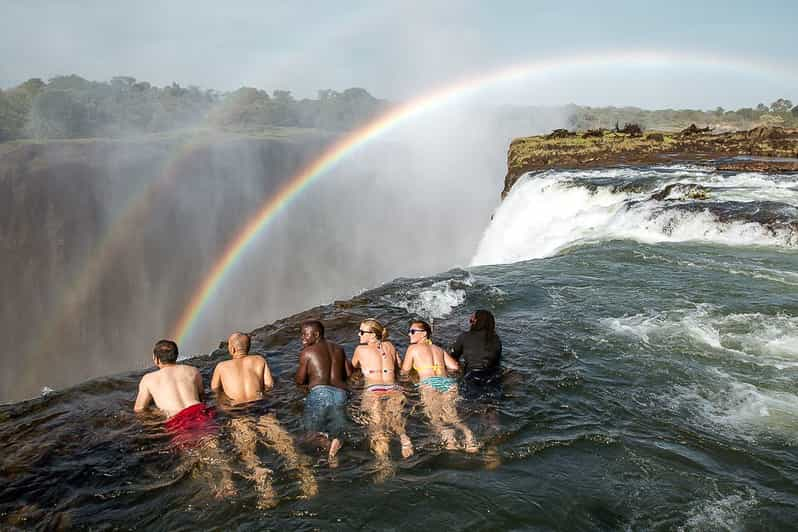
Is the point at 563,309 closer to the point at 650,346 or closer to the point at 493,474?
the point at 650,346

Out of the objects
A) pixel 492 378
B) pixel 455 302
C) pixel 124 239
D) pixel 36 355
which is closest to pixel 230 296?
pixel 124 239

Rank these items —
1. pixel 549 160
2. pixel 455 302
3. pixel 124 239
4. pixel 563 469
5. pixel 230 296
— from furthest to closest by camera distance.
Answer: pixel 230 296
pixel 124 239
pixel 549 160
pixel 455 302
pixel 563 469

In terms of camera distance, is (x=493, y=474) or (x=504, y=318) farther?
(x=504, y=318)

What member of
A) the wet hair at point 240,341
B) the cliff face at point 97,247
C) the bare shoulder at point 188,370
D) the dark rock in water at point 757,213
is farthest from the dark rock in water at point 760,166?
the cliff face at point 97,247

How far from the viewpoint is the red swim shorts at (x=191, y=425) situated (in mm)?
4983

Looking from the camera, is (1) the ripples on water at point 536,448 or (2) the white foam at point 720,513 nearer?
(2) the white foam at point 720,513

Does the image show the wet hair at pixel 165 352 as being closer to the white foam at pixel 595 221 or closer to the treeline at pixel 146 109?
the white foam at pixel 595 221

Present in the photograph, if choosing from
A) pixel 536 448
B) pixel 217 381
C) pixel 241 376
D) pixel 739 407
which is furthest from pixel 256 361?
pixel 739 407

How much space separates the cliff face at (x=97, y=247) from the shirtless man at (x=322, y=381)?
1301 inches

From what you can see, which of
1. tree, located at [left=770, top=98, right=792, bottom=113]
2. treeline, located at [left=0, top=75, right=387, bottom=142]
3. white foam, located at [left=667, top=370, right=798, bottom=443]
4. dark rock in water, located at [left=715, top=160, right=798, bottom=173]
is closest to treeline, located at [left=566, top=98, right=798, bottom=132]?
tree, located at [left=770, top=98, right=792, bottom=113]

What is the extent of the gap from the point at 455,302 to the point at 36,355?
3350 centimetres

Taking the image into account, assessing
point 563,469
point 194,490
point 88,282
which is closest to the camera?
point 194,490

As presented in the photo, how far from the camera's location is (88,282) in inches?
1390

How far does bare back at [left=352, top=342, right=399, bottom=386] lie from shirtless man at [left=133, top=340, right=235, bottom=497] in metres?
1.77
